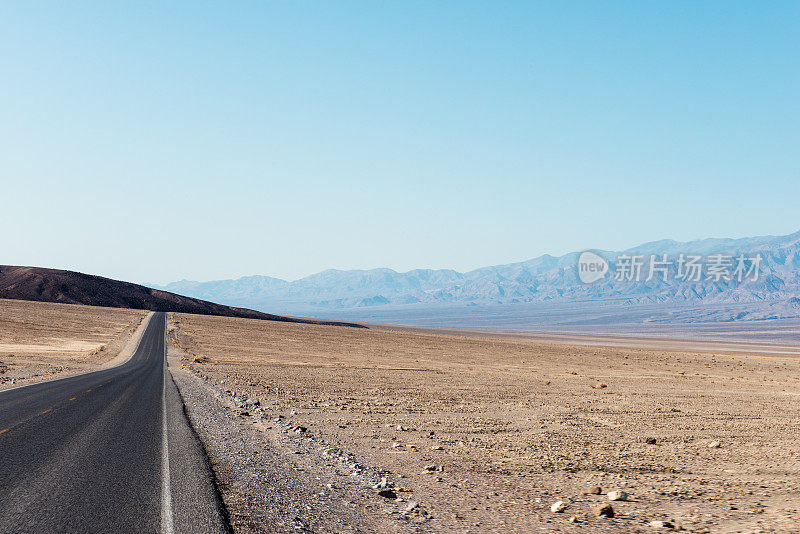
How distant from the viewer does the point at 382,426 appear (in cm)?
1866

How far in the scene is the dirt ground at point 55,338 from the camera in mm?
43000

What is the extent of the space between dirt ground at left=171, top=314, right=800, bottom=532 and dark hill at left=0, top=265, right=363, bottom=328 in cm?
13347

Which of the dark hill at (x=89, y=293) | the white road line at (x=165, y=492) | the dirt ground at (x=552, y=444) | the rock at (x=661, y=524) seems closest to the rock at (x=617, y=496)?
the dirt ground at (x=552, y=444)

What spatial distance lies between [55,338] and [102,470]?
7699 cm

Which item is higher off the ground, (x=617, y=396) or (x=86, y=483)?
(x=86, y=483)

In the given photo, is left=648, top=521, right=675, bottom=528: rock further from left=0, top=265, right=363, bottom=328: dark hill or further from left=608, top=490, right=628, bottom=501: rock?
left=0, top=265, right=363, bottom=328: dark hill

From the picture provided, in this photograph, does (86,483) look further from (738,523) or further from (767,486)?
(767,486)

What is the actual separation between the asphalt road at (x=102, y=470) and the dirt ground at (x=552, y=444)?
1.10m

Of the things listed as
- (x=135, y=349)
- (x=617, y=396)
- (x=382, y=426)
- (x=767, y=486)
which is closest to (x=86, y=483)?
(x=382, y=426)

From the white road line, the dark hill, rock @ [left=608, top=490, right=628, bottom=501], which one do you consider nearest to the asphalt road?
the white road line

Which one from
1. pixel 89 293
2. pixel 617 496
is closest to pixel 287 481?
pixel 617 496

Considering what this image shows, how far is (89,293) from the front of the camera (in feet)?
538

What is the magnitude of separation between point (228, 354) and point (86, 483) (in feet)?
165

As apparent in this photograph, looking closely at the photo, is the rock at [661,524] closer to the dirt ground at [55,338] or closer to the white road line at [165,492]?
the white road line at [165,492]
